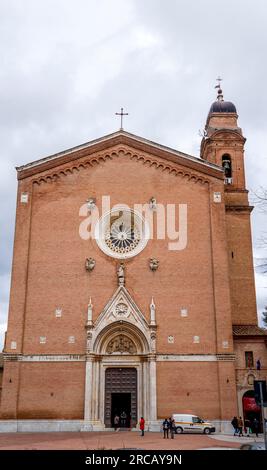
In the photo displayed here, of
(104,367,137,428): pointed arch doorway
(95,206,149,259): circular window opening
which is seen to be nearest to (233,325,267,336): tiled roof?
(104,367,137,428): pointed arch doorway

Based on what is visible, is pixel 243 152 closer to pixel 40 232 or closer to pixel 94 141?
pixel 94 141

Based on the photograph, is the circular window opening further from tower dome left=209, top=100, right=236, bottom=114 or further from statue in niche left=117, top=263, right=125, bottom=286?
tower dome left=209, top=100, right=236, bottom=114

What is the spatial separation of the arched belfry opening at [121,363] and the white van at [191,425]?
5.99ft

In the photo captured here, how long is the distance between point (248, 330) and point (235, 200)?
375 inches

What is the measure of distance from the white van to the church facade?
100 centimetres

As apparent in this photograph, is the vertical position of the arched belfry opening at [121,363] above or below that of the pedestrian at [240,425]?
above

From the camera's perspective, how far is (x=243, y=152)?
3731 centimetres

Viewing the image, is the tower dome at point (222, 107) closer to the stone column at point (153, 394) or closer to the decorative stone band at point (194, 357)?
the decorative stone band at point (194, 357)

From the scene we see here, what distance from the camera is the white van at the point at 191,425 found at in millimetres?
25844

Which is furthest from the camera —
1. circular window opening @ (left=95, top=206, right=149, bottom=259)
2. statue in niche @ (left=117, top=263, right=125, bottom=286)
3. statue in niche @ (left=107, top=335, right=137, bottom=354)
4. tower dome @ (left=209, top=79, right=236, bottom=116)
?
tower dome @ (left=209, top=79, right=236, bottom=116)

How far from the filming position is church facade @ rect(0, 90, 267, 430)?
90.3 feet

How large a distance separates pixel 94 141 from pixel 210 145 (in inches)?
389

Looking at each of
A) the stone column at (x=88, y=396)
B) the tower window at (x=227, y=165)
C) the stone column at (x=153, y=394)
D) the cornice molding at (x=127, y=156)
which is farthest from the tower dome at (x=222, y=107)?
the stone column at (x=88, y=396)
